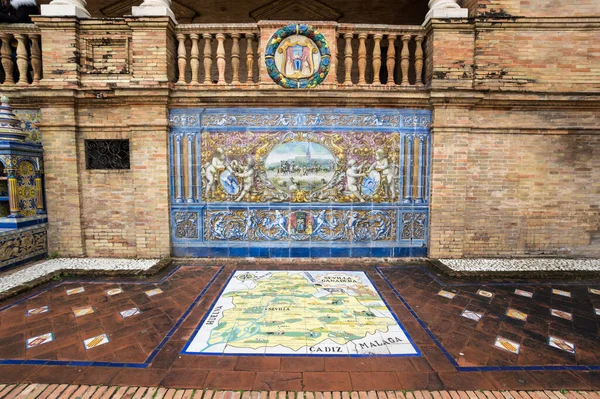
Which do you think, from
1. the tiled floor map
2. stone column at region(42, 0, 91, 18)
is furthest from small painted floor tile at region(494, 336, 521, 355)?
Result: stone column at region(42, 0, 91, 18)

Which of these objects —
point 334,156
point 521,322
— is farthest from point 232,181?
point 521,322

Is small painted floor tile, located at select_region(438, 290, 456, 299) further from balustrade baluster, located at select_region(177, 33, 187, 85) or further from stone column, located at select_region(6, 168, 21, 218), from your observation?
stone column, located at select_region(6, 168, 21, 218)

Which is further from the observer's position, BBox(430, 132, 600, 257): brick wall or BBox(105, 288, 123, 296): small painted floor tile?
BBox(430, 132, 600, 257): brick wall

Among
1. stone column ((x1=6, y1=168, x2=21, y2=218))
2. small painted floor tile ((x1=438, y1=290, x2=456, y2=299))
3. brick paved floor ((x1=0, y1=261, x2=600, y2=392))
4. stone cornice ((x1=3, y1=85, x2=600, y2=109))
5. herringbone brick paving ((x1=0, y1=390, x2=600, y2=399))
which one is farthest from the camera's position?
stone cornice ((x1=3, y1=85, x2=600, y2=109))

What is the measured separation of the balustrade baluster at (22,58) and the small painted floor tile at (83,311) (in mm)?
5271

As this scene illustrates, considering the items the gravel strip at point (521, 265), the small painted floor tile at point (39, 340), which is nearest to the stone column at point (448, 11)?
the gravel strip at point (521, 265)

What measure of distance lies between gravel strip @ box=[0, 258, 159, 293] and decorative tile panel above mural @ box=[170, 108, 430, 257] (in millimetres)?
872

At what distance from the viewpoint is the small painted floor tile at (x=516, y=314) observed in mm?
3912

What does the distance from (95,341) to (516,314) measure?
5741 millimetres

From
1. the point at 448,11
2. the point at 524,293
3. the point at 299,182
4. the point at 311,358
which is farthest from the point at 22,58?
the point at 524,293

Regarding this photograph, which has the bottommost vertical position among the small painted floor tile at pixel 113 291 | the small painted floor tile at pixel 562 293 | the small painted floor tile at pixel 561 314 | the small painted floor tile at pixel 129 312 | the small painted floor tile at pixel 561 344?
the small painted floor tile at pixel 561 344

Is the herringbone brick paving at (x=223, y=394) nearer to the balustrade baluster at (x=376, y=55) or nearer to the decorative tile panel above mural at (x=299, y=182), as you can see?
the decorative tile panel above mural at (x=299, y=182)

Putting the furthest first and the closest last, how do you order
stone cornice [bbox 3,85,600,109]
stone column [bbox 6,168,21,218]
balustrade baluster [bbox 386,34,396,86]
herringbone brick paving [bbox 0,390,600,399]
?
balustrade baluster [bbox 386,34,396,86]
stone cornice [bbox 3,85,600,109]
stone column [bbox 6,168,21,218]
herringbone brick paving [bbox 0,390,600,399]

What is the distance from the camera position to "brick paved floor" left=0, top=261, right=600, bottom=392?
2.77 metres
